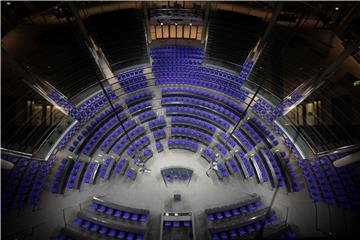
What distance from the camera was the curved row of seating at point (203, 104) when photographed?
7.48 m

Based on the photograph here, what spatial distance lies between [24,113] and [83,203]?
2690 millimetres

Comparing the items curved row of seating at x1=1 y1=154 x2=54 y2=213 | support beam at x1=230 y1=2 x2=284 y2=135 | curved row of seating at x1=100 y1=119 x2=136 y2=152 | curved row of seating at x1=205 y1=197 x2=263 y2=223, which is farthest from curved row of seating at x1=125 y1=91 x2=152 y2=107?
curved row of seating at x1=205 y1=197 x2=263 y2=223

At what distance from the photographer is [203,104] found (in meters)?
7.68

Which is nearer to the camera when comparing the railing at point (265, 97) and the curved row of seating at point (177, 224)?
the curved row of seating at point (177, 224)

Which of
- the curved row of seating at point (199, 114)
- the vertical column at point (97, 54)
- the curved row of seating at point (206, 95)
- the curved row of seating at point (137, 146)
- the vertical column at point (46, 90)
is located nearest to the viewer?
the vertical column at point (46, 90)

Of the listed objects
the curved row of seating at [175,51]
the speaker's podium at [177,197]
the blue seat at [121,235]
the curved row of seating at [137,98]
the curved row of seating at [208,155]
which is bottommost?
the blue seat at [121,235]

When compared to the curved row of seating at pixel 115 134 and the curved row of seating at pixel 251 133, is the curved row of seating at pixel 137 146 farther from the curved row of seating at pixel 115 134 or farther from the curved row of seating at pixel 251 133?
the curved row of seating at pixel 251 133

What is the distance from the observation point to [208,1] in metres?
8.01

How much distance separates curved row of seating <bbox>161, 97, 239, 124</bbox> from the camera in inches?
295

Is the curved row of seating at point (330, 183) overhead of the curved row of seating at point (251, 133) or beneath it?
beneath

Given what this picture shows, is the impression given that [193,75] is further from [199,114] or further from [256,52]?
[256,52]

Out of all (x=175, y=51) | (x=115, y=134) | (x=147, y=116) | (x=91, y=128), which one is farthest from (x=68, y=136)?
(x=175, y=51)

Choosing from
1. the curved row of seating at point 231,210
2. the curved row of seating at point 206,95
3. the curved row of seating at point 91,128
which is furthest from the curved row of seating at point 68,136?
the curved row of seating at point 231,210

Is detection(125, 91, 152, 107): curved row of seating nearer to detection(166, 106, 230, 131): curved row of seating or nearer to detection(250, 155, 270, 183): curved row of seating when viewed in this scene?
detection(166, 106, 230, 131): curved row of seating
